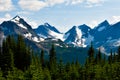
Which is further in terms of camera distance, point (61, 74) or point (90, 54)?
point (90, 54)

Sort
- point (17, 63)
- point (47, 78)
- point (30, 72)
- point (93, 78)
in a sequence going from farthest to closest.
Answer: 1. point (17, 63)
2. point (93, 78)
3. point (47, 78)
4. point (30, 72)

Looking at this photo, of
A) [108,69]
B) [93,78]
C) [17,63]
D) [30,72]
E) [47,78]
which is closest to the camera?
[30,72]

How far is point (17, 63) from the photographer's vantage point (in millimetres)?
134000

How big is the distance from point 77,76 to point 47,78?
13.4 metres

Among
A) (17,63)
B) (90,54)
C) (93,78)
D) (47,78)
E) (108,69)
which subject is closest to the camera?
(47,78)

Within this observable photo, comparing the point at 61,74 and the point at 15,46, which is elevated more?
the point at 15,46

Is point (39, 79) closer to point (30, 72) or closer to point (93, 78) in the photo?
point (30, 72)

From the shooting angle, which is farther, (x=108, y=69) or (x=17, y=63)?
(x=17, y=63)

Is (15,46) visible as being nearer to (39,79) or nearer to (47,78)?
(47,78)

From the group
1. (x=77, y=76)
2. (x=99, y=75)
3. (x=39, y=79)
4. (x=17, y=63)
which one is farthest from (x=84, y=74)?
(x=17, y=63)

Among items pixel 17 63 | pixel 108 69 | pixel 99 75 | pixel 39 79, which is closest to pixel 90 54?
pixel 17 63

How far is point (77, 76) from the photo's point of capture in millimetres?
98625

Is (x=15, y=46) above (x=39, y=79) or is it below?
above

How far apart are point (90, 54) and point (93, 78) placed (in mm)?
49143
